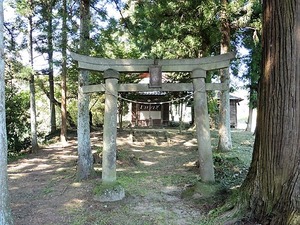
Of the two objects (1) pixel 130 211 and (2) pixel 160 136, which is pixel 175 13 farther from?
(1) pixel 130 211

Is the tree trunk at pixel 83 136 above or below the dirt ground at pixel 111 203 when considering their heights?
above

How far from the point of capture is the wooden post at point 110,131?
5.93 meters

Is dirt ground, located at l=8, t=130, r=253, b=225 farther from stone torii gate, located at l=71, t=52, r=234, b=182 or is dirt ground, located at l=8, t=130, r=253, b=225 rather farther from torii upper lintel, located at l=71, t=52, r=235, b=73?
torii upper lintel, located at l=71, t=52, r=235, b=73

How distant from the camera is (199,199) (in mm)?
5457

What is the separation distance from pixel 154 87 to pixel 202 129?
1.41 m

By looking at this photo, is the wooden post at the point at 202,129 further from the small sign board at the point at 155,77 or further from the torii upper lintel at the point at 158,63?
the small sign board at the point at 155,77

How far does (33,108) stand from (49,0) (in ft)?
15.2

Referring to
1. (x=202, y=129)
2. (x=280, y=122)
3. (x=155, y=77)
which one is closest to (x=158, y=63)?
(x=155, y=77)

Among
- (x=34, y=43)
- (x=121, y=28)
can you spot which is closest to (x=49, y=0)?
(x=34, y=43)

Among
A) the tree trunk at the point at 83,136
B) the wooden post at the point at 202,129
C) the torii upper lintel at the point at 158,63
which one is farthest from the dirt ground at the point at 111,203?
the torii upper lintel at the point at 158,63

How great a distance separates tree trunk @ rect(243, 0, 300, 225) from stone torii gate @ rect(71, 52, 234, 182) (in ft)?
6.65

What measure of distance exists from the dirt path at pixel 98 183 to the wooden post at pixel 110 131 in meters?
0.65

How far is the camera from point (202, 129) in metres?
6.01

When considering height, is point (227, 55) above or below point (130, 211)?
above
